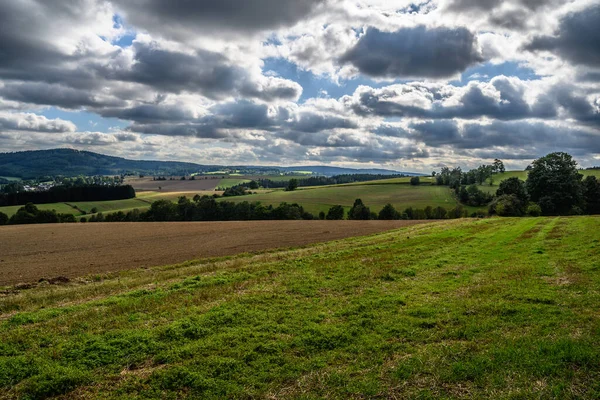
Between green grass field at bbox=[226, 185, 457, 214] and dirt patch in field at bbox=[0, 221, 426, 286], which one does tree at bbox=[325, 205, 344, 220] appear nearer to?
green grass field at bbox=[226, 185, 457, 214]

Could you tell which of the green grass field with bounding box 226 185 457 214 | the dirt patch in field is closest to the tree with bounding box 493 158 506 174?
the green grass field with bounding box 226 185 457 214

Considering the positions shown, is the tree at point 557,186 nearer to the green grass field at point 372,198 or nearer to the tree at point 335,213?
the green grass field at point 372,198

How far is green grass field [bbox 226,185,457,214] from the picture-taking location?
369 feet

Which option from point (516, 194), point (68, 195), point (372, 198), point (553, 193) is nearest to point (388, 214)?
point (516, 194)

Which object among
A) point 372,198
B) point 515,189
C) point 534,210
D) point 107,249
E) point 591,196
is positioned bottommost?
point 107,249

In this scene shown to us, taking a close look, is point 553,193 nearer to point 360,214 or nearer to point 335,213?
point 360,214

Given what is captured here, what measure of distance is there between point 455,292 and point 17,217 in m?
107

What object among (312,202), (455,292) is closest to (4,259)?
(455,292)

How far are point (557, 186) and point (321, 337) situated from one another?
94.6 metres

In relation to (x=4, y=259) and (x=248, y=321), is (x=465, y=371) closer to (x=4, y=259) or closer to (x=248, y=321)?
(x=248, y=321)

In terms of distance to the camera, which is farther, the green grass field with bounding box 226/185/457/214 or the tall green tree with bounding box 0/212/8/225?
the green grass field with bounding box 226/185/457/214

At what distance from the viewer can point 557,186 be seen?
81375 mm

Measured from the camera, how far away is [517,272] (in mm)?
16500

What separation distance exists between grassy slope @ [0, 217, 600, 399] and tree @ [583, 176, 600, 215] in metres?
90.1
